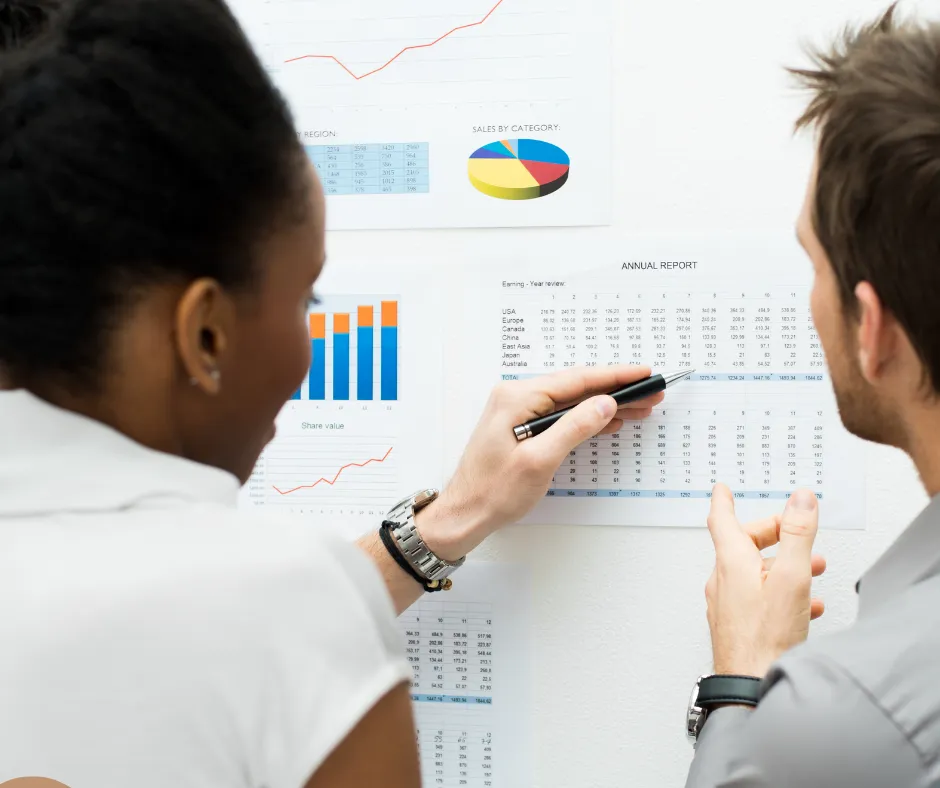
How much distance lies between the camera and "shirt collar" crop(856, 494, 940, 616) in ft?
1.66

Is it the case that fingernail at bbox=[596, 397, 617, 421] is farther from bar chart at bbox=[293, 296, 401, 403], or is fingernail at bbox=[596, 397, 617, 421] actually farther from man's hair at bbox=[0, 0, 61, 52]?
man's hair at bbox=[0, 0, 61, 52]

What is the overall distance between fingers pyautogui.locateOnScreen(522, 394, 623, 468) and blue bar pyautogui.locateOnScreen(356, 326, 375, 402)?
18cm

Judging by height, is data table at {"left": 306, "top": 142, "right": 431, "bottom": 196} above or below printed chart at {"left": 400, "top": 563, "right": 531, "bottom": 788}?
above

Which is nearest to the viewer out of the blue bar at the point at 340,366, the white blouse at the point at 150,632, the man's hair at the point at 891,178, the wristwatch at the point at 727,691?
the white blouse at the point at 150,632

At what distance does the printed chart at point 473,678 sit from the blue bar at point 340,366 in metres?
0.22

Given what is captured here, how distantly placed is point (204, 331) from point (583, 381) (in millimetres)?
407

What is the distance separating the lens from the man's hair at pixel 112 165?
1.19 feet

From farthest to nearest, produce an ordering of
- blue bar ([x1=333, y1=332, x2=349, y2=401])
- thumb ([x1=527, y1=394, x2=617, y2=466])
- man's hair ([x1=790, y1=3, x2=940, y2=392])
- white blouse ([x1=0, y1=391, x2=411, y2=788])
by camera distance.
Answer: blue bar ([x1=333, y1=332, x2=349, y2=401]) < thumb ([x1=527, y1=394, x2=617, y2=466]) < man's hair ([x1=790, y1=3, x2=940, y2=392]) < white blouse ([x1=0, y1=391, x2=411, y2=788])

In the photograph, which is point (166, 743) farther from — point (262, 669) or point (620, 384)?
point (620, 384)

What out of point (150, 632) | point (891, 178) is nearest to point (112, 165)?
point (150, 632)

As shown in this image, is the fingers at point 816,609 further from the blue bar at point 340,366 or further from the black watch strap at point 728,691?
the blue bar at point 340,366

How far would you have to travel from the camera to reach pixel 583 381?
29.0 inches

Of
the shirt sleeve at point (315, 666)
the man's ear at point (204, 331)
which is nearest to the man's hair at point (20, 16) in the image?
the man's ear at point (204, 331)

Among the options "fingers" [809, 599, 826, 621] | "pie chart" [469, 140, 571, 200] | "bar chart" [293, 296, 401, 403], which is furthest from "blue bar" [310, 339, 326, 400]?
"fingers" [809, 599, 826, 621]
